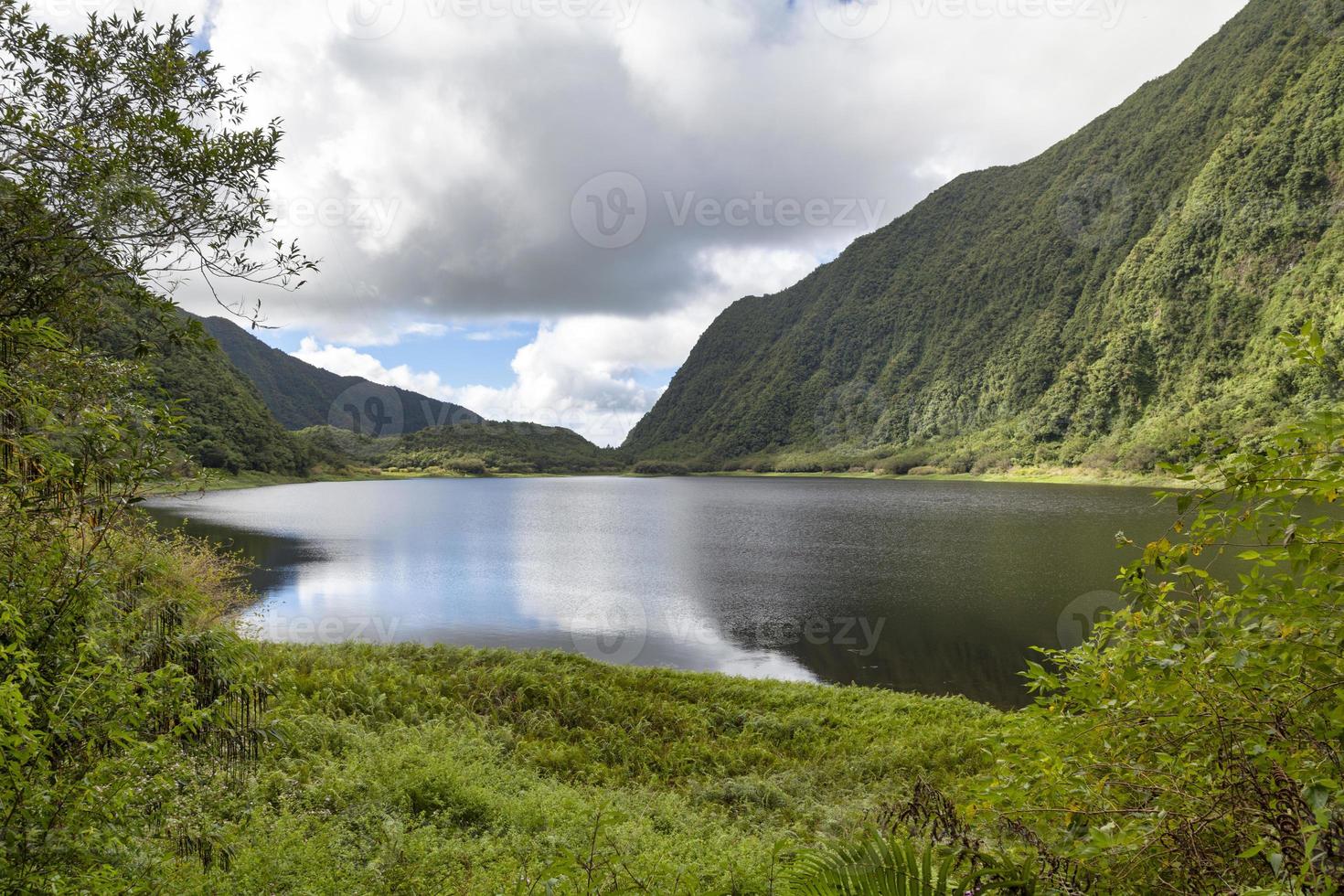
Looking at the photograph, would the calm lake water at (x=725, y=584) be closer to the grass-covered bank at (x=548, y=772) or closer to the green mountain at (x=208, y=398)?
the grass-covered bank at (x=548, y=772)

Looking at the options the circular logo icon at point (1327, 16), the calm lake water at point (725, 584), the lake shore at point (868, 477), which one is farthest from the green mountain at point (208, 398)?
the circular logo icon at point (1327, 16)

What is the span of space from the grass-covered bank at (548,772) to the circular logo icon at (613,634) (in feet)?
14.2

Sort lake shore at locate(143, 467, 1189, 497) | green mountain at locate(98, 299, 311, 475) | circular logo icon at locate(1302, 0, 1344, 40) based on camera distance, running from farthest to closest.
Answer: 1. circular logo icon at locate(1302, 0, 1344, 40)
2. lake shore at locate(143, 467, 1189, 497)
3. green mountain at locate(98, 299, 311, 475)

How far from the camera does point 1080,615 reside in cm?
2477

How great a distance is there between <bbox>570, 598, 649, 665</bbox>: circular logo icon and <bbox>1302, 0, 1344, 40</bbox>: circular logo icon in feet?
773

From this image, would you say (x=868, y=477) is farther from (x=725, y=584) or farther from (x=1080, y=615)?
(x=1080, y=615)

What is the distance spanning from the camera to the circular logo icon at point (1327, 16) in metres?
163

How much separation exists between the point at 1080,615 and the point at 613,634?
58.5ft

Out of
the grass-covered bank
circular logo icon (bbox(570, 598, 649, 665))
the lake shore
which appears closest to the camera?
the grass-covered bank

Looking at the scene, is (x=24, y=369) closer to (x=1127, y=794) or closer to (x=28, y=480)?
(x=28, y=480)

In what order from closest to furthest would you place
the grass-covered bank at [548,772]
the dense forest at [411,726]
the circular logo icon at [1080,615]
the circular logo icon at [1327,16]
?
the dense forest at [411,726], the grass-covered bank at [548,772], the circular logo icon at [1080,615], the circular logo icon at [1327,16]

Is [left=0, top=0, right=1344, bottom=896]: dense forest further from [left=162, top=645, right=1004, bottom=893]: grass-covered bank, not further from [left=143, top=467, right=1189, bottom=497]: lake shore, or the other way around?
[left=143, top=467, right=1189, bottom=497]: lake shore

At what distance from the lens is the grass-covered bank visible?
5652mm

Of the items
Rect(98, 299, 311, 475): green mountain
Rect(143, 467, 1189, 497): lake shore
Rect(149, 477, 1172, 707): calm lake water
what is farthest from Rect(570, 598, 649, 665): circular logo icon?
Rect(143, 467, 1189, 497): lake shore
